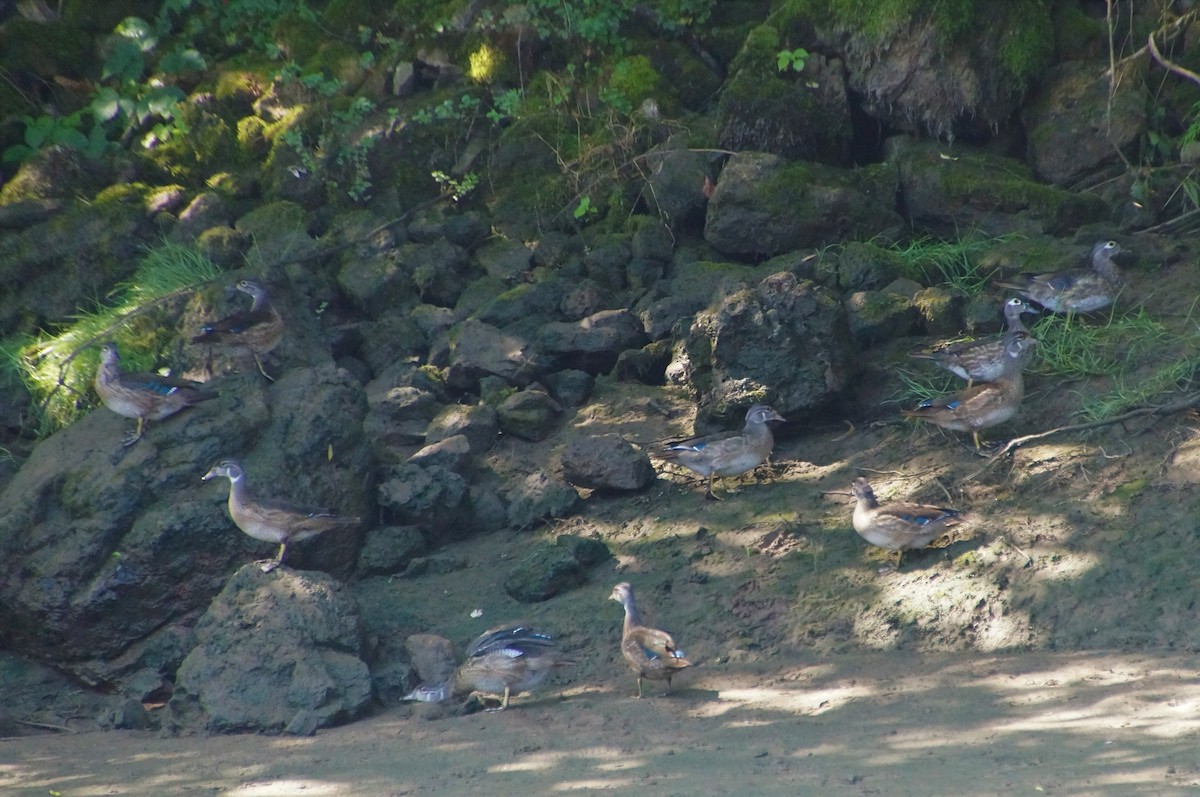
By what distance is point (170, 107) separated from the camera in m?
14.3

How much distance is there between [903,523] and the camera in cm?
843

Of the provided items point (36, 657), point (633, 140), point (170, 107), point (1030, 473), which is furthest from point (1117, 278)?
point (170, 107)

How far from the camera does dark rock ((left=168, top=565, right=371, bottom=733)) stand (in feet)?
25.9

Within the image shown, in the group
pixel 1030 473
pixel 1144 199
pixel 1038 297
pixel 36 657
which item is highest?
pixel 1144 199

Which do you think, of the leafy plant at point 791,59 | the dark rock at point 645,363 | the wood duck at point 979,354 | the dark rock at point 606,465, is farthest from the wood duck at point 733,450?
the leafy plant at point 791,59

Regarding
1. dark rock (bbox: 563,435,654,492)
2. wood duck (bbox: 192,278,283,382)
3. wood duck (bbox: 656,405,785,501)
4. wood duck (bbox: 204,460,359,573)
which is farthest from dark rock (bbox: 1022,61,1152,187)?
wood duck (bbox: 204,460,359,573)

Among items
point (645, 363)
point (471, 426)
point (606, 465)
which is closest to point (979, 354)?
point (645, 363)

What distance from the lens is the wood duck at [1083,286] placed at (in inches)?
414

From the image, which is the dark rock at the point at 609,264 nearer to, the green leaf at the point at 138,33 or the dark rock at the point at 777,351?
the dark rock at the point at 777,351

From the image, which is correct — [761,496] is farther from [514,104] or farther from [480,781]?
[514,104]

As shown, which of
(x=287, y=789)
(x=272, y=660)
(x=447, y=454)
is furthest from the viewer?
(x=447, y=454)

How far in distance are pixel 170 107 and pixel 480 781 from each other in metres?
10.1

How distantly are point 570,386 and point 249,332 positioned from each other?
270 cm

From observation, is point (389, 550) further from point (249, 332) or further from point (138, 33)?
point (138, 33)
